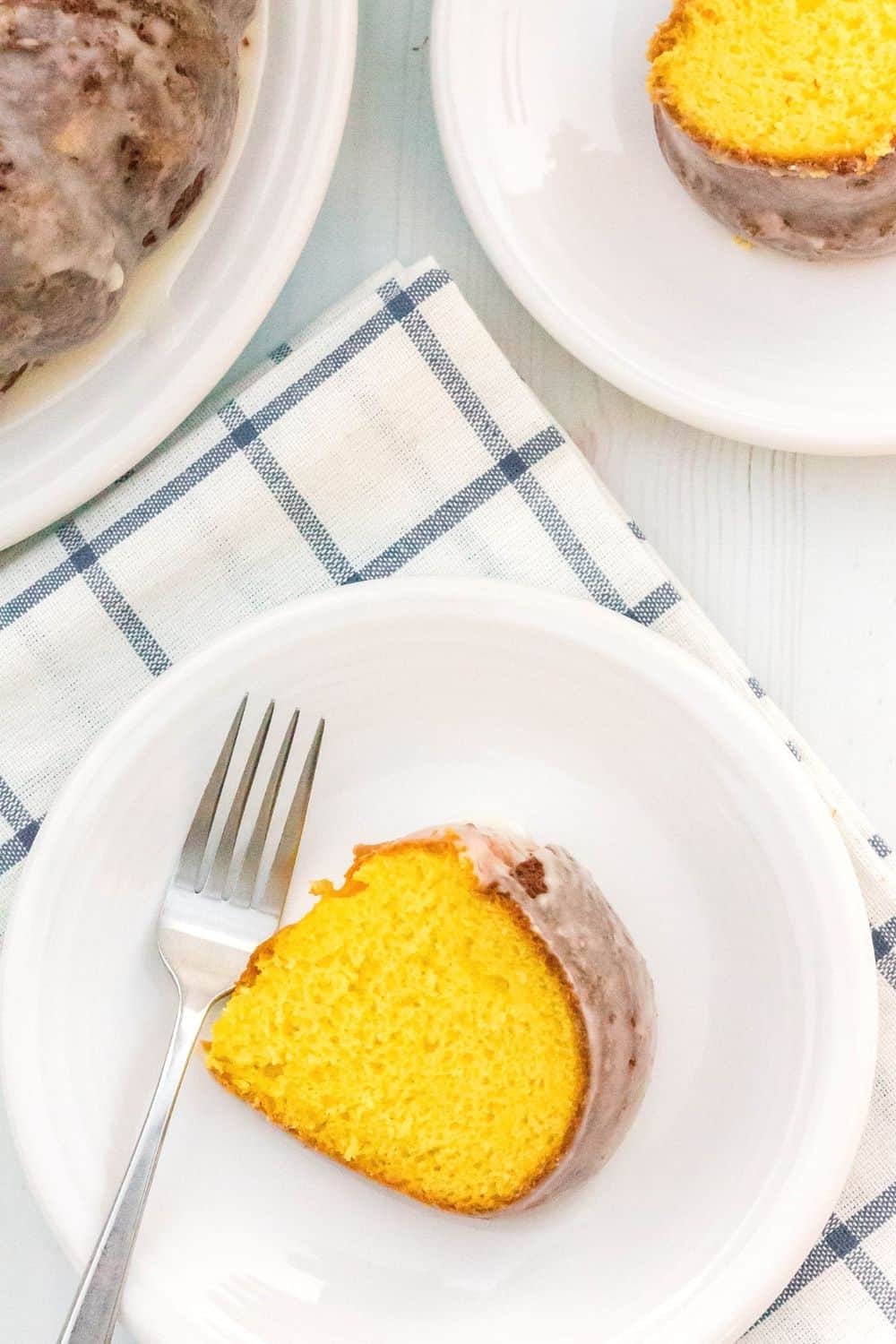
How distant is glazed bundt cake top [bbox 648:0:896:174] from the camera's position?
5.38 feet

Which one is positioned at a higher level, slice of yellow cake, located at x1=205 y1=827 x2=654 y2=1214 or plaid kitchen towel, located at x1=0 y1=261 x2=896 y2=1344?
plaid kitchen towel, located at x1=0 y1=261 x2=896 y2=1344

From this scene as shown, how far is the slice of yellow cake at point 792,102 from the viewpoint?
1639mm

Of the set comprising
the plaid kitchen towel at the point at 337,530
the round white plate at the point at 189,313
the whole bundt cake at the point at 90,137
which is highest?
the whole bundt cake at the point at 90,137

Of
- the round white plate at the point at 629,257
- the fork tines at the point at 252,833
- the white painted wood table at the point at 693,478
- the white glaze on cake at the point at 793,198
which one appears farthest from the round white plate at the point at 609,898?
the white glaze on cake at the point at 793,198

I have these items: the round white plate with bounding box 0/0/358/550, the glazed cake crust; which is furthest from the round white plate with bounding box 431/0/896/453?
the glazed cake crust

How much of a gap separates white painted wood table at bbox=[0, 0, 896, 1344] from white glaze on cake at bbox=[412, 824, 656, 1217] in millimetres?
450

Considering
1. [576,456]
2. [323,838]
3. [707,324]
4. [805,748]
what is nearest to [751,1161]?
[805,748]

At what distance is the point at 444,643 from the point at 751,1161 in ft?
2.39

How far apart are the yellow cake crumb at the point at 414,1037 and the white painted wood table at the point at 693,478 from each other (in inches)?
22.5

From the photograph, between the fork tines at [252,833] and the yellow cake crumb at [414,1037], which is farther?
the fork tines at [252,833]

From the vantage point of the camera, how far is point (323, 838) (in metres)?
1.75

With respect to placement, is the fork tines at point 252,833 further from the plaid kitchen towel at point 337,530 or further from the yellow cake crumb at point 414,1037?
the plaid kitchen towel at point 337,530

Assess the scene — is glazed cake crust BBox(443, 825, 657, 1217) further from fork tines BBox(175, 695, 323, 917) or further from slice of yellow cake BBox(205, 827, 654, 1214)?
fork tines BBox(175, 695, 323, 917)

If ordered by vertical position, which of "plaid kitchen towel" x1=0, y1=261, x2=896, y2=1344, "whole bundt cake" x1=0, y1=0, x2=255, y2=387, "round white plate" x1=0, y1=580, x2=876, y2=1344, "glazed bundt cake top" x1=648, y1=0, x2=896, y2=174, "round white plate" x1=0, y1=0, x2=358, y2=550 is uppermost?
"whole bundt cake" x1=0, y1=0, x2=255, y2=387
